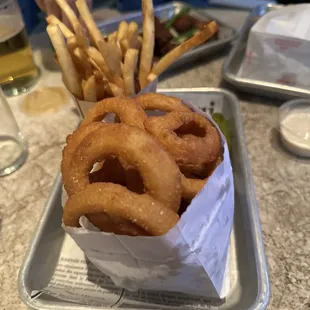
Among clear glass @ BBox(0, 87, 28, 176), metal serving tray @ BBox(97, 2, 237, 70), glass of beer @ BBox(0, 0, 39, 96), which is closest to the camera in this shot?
clear glass @ BBox(0, 87, 28, 176)

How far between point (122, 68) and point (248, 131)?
377 mm

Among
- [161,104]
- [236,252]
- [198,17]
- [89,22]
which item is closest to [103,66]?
[89,22]

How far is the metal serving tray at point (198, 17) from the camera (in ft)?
4.00

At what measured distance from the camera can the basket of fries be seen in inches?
31.4

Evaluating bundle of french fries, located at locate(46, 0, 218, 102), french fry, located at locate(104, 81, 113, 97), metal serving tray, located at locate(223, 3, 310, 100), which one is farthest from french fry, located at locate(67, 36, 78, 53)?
metal serving tray, located at locate(223, 3, 310, 100)

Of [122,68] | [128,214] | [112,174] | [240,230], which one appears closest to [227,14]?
[122,68]

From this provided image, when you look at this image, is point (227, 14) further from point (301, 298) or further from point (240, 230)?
point (301, 298)

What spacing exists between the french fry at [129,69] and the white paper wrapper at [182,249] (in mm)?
298

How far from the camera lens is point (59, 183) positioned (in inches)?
32.1

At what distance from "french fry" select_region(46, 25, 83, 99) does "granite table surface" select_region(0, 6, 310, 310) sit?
208 mm

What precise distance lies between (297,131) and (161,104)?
0.44m

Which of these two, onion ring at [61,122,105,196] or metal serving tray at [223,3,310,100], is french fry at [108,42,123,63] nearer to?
onion ring at [61,122,105,196]

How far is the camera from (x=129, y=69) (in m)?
0.81

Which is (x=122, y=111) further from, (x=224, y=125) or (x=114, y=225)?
(x=224, y=125)
